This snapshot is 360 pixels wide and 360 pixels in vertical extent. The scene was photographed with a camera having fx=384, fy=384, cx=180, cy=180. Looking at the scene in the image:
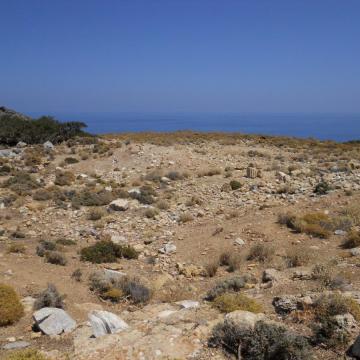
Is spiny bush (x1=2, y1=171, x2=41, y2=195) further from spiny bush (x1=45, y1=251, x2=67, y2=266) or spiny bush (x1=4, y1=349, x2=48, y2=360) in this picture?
spiny bush (x1=4, y1=349, x2=48, y2=360)

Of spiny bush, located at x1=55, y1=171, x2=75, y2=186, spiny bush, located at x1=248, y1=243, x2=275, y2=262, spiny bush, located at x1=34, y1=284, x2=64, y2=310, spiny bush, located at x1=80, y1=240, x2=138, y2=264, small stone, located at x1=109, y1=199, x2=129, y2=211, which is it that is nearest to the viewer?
spiny bush, located at x1=34, y1=284, x2=64, y2=310

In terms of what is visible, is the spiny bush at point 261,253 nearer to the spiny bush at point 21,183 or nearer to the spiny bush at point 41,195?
the spiny bush at point 41,195

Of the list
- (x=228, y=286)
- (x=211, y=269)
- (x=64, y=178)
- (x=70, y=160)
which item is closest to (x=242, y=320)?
(x=228, y=286)

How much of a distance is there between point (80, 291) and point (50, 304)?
126 cm

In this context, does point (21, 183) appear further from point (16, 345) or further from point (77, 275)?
point (16, 345)

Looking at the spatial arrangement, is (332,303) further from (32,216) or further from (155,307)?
(32,216)

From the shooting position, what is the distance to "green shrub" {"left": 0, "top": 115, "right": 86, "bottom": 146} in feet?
98.0

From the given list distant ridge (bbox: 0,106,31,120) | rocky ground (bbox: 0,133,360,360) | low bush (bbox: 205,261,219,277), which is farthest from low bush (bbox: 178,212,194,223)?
distant ridge (bbox: 0,106,31,120)

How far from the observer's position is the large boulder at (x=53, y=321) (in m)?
6.08

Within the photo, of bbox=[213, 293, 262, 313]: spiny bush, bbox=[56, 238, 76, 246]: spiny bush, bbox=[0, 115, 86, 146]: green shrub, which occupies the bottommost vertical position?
bbox=[56, 238, 76, 246]: spiny bush

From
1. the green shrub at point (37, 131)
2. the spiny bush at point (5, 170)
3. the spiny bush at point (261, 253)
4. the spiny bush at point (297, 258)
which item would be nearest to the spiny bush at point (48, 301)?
the spiny bush at point (261, 253)

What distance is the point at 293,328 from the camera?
5703 mm

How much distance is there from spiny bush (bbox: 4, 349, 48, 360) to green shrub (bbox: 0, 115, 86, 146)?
26.2m

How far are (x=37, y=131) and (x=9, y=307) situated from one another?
25747 millimetres
